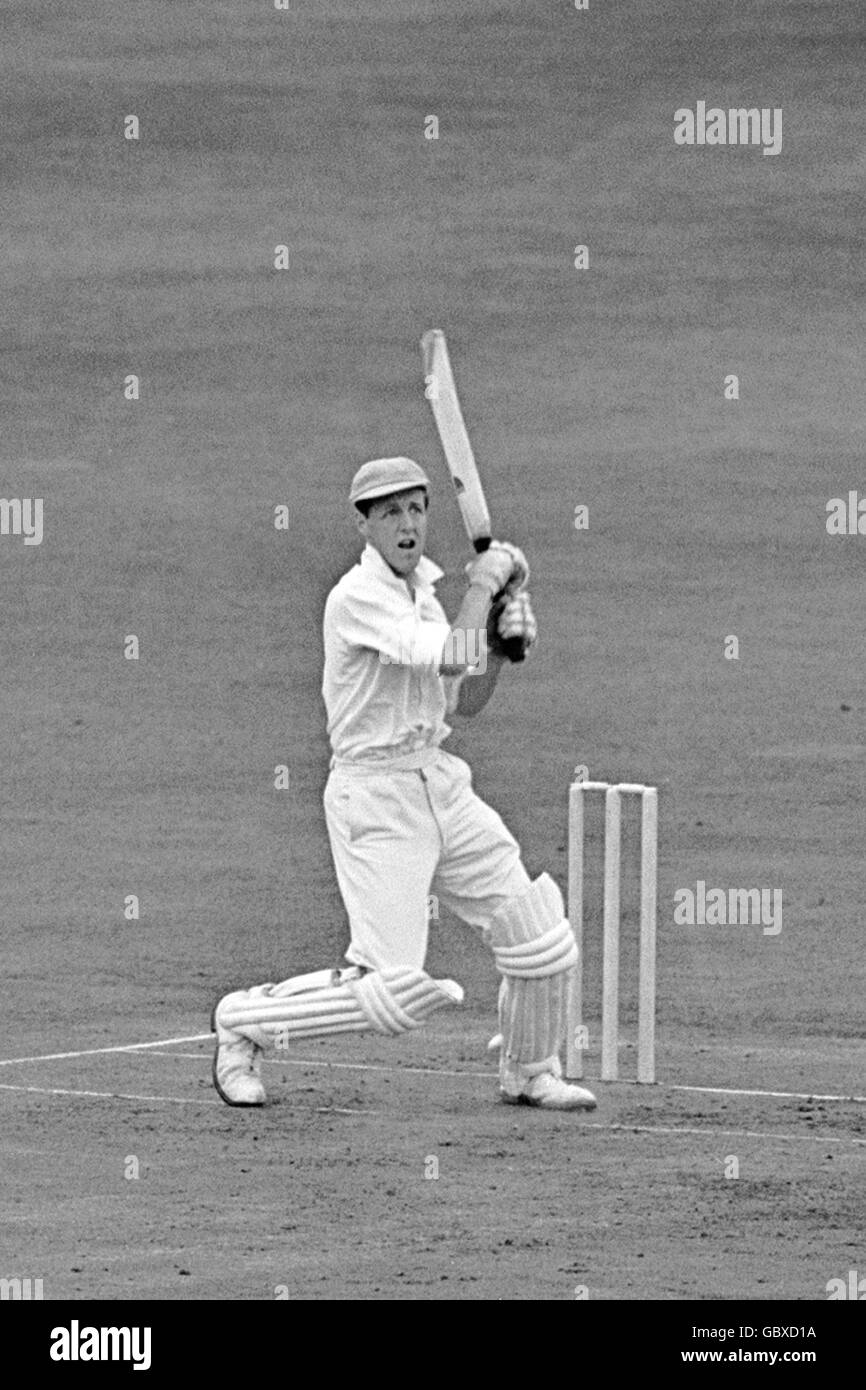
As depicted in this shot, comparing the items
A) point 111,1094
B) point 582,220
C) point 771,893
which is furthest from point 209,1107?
point 582,220

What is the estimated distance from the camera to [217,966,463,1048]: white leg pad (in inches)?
408

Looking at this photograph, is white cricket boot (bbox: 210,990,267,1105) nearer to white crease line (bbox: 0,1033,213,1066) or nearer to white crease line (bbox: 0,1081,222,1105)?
white crease line (bbox: 0,1081,222,1105)

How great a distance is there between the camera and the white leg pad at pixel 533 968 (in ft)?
34.8

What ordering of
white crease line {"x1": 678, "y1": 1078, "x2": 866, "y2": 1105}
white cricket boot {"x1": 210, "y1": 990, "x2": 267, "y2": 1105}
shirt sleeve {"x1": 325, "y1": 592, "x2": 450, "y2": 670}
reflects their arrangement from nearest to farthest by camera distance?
shirt sleeve {"x1": 325, "y1": 592, "x2": 450, "y2": 670} → white cricket boot {"x1": 210, "y1": 990, "x2": 267, "y2": 1105} → white crease line {"x1": 678, "y1": 1078, "x2": 866, "y2": 1105}

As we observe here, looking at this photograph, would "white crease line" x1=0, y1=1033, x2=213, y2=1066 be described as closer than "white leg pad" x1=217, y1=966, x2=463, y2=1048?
No

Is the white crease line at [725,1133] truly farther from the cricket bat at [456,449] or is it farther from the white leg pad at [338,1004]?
the cricket bat at [456,449]

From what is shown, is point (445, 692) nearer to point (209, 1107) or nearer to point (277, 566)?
point (209, 1107)

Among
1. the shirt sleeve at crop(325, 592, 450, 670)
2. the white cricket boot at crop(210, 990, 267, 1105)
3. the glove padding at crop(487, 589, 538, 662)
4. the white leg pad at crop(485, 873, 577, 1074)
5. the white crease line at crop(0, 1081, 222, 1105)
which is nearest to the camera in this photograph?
the shirt sleeve at crop(325, 592, 450, 670)

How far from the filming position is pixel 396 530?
10680mm

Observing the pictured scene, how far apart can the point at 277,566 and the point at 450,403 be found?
11.7 metres

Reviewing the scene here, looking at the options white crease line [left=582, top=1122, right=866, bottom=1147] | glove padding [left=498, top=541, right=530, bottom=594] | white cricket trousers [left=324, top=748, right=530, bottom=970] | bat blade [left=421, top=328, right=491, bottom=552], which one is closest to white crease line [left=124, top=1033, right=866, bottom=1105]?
white crease line [left=582, top=1122, right=866, bottom=1147]

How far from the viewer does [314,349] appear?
25531mm

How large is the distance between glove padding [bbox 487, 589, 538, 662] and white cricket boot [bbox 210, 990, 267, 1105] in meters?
1.50

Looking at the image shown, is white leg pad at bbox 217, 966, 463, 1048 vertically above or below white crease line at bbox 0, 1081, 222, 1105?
above
